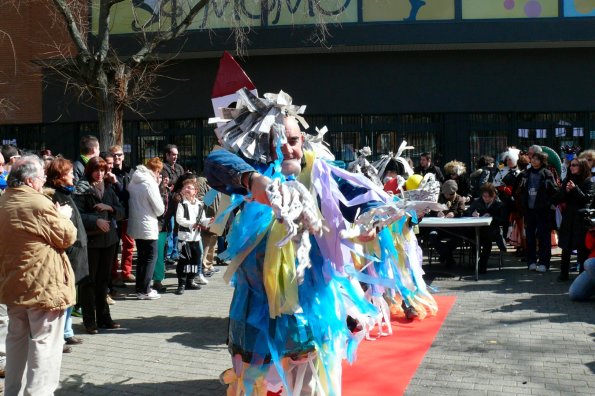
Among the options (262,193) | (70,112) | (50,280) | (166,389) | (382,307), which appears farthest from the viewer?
(70,112)

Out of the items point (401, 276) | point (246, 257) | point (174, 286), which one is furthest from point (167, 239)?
point (246, 257)

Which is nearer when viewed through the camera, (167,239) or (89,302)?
(89,302)

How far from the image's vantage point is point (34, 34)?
18641 mm

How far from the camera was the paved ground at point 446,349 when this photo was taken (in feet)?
16.8

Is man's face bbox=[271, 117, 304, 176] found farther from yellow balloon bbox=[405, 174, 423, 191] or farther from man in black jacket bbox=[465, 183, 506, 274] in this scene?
man in black jacket bbox=[465, 183, 506, 274]

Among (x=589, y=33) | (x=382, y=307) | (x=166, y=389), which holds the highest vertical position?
(x=589, y=33)

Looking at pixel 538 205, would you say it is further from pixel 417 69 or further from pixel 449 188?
pixel 417 69

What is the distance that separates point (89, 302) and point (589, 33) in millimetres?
13100

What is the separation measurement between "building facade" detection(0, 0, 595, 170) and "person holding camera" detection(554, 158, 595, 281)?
6853mm

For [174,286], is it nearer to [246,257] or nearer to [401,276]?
[401,276]

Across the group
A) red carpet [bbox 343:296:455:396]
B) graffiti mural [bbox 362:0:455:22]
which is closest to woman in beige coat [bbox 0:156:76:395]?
red carpet [bbox 343:296:455:396]

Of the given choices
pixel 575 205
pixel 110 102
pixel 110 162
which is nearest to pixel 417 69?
pixel 110 102

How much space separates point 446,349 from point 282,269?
317 cm

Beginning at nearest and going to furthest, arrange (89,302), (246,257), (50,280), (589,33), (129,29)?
1. (246,257)
2. (50,280)
3. (89,302)
4. (589,33)
5. (129,29)
